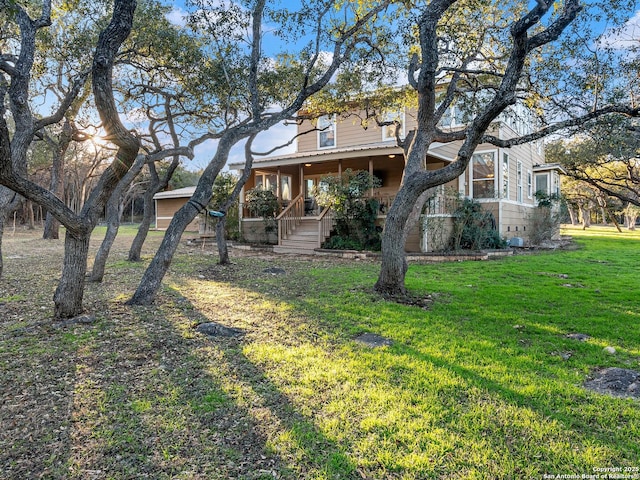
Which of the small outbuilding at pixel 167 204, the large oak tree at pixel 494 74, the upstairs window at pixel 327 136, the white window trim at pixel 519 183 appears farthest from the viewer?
the small outbuilding at pixel 167 204

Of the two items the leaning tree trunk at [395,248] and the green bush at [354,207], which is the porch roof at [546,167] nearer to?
the green bush at [354,207]

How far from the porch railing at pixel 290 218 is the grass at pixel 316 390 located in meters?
8.43

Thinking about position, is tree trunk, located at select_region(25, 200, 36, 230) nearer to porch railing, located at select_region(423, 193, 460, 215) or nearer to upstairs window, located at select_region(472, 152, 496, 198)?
porch railing, located at select_region(423, 193, 460, 215)

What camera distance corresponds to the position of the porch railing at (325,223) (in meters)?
13.6

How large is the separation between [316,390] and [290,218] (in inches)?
475

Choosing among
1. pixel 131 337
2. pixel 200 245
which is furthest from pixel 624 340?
pixel 200 245

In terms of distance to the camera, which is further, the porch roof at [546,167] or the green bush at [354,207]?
the porch roof at [546,167]

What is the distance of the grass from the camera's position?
2.37 metres

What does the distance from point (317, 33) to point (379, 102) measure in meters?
3.19

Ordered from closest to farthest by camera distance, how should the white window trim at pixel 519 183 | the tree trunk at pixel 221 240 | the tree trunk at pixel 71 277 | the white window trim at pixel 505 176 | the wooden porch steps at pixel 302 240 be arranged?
the tree trunk at pixel 71 277, the tree trunk at pixel 221 240, the wooden porch steps at pixel 302 240, the white window trim at pixel 505 176, the white window trim at pixel 519 183

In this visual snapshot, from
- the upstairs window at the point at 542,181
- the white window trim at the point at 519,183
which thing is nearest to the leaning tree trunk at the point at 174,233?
the white window trim at the point at 519,183

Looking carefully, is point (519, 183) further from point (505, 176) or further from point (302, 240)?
point (302, 240)

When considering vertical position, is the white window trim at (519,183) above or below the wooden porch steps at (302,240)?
above

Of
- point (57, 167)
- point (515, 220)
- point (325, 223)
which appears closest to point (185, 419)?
point (325, 223)
